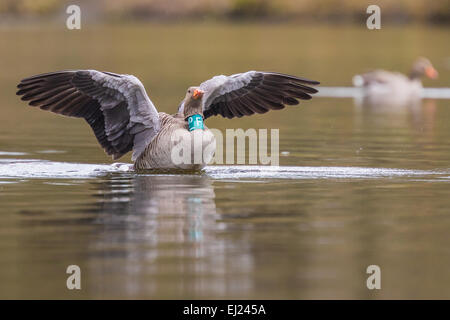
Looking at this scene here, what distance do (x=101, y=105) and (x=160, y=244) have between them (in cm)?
518

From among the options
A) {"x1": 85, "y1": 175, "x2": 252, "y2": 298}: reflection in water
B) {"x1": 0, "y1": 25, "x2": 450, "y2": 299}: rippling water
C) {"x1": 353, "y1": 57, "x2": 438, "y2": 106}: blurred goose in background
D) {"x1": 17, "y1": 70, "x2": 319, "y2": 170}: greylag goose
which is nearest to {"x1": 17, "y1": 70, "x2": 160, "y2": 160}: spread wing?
{"x1": 17, "y1": 70, "x2": 319, "y2": 170}: greylag goose

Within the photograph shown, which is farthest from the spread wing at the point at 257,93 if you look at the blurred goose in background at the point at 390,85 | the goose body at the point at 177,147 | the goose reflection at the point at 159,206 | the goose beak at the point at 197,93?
the blurred goose in background at the point at 390,85

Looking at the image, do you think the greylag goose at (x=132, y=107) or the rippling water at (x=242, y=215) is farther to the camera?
the greylag goose at (x=132, y=107)

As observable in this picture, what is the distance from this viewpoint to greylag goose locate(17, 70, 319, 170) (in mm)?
14875

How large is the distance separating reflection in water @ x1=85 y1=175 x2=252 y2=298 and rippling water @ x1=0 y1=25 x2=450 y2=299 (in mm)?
22

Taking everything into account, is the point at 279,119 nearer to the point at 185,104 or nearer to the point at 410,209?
the point at 185,104

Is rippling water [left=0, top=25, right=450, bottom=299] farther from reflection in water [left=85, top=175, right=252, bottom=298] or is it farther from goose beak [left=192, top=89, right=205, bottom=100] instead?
goose beak [left=192, top=89, right=205, bottom=100]

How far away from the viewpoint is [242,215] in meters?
12.1

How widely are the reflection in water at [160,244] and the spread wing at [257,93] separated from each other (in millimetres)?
2480

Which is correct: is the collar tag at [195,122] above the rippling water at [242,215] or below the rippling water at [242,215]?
above

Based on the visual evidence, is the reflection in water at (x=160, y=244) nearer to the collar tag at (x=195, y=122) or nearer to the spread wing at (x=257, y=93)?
the collar tag at (x=195, y=122)

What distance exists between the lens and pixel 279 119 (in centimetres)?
2469

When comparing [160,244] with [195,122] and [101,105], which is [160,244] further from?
[101,105]

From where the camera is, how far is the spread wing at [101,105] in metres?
15.2
